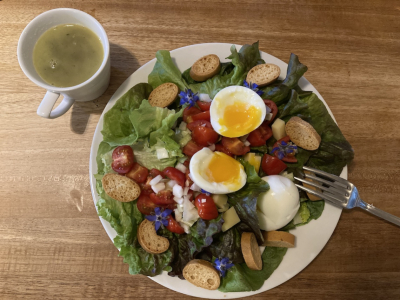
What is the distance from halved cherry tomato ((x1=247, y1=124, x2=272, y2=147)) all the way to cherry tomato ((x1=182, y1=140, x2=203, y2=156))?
0.90 feet

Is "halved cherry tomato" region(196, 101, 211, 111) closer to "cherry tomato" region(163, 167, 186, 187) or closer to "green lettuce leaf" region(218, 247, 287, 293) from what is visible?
"cherry tomato" region(163, 167, 186, 187)

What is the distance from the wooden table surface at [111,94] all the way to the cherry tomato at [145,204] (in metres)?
Result: 0.39

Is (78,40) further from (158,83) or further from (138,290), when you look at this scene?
(138,290)

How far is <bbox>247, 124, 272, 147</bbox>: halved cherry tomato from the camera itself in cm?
148

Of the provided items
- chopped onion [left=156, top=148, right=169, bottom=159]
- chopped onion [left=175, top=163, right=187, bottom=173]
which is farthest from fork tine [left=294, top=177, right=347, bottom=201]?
chopped onion [left=156, top=148, right=169, bottom=159]

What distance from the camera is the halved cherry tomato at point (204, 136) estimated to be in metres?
1.44

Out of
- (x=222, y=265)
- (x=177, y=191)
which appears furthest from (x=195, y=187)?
(x=222, y=265)

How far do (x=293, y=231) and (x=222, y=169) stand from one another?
0.53 meters

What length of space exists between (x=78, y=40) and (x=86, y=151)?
2.08 feet

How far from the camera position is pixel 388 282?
66.1 inches

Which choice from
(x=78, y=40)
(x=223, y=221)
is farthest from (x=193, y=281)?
(x=78, y=40)

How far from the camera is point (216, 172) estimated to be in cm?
140

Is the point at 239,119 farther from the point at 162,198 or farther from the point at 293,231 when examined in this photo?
the point at 293,231

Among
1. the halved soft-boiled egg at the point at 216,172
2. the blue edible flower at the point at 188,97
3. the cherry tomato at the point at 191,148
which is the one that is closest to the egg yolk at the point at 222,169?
the halved soft-boiled egg at the point at 216,172
